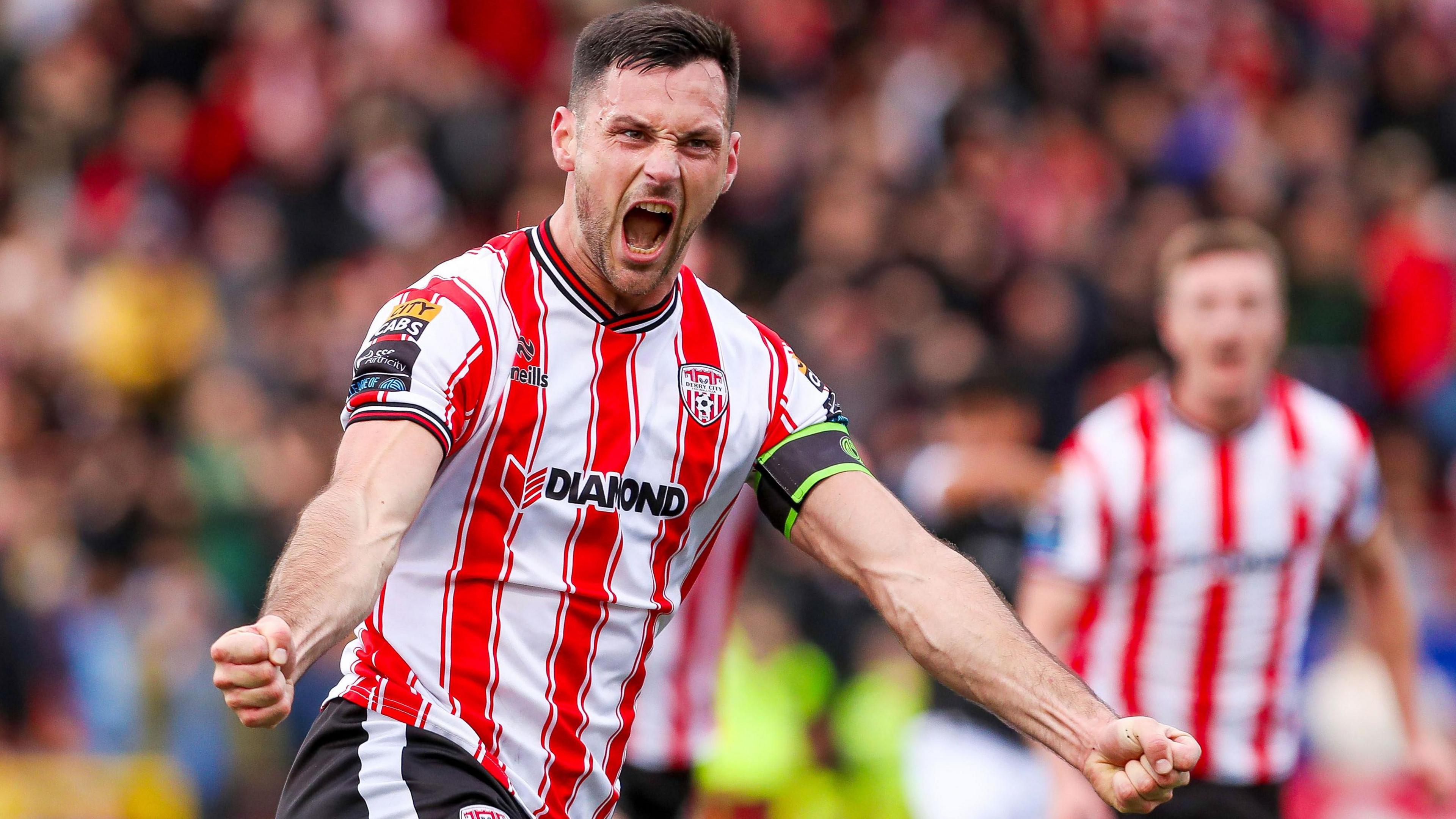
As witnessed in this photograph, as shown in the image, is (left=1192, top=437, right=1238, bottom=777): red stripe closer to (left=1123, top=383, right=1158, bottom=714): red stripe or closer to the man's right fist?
(left=1123, top=383, right=1158, bottom=714): red stripe

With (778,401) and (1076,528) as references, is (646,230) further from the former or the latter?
(1076,528)

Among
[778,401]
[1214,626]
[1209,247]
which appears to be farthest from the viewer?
[1209,247]

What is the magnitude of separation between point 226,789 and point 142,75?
5991 millimetres

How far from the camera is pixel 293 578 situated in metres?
3.54

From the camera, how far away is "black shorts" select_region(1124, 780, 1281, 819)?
6.49 metres

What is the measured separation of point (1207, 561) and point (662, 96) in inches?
130

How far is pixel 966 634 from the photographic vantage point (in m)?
4.29

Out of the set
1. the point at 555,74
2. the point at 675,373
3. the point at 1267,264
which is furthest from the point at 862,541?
the point at 555,74

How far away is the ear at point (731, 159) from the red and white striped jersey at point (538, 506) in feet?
1.08

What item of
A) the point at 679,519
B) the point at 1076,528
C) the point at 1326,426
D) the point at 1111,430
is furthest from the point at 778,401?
the point at 1326,426

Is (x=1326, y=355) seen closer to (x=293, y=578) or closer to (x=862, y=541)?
(x=862, y=541)

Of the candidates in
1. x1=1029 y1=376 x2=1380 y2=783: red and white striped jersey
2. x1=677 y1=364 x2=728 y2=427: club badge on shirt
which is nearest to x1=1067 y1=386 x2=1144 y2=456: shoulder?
x1=1029 y1=376 x2=1380 y2=783: red and white striped jersey

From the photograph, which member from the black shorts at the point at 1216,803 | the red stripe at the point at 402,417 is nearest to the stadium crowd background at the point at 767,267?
the black shorts at the point at 1216,803

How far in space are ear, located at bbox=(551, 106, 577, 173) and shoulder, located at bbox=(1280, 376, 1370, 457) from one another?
347 centimetres
